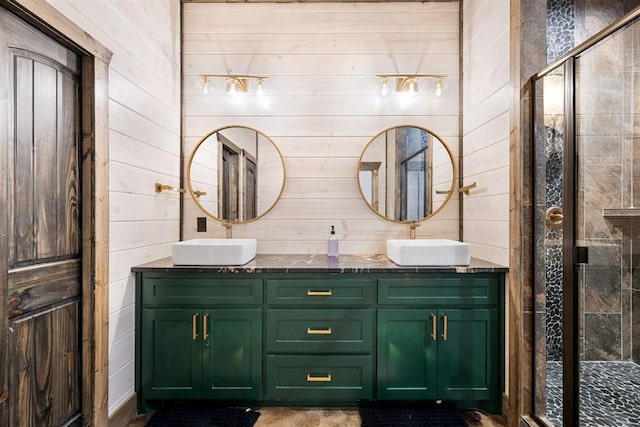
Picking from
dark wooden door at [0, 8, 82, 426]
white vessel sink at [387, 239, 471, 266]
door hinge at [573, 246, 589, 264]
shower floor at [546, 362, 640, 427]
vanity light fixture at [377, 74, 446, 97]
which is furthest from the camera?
vanity light fixture at [377, 74, 446, 97]

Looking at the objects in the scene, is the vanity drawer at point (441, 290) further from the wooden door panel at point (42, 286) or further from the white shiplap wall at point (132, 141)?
the wooden door panel at point (42, 286)

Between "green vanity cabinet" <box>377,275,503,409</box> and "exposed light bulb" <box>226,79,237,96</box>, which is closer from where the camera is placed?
"green vanity cabinet" <box>377,275,503,409</box>

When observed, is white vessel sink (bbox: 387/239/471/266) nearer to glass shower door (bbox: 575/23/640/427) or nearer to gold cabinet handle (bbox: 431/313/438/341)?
gold cabinet handle (bbox: 431/313/438/341)

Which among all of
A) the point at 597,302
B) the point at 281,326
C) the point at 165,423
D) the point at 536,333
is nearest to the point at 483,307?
the point at 536,333

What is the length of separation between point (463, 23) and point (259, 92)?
1.61 m

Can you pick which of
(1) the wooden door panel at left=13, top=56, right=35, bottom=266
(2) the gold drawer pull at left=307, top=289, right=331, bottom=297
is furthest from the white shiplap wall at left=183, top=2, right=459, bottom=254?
(1) the wooden door panel at left=13, top=56, right=35, bottom=266

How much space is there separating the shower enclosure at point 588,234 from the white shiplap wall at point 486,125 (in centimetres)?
21

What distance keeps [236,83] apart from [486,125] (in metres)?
1.80

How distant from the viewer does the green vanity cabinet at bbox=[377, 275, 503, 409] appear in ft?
6.56

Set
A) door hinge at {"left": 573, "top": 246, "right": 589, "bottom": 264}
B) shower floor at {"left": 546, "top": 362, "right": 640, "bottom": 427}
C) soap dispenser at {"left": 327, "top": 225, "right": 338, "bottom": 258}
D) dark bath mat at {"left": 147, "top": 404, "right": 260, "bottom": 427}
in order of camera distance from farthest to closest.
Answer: soap dispenser at {"left": 327, "top": 225, "right": 338, "bottom": 258} < dark bath mat at {"left": 147, "top": 404, "right": 260, "bottom": 427} < shower floor at {"left": 546, "top": 362, "right": 640, "bottom": 427} < door hinge at {"left": 573, "top": 246, "right": 589, "bottom": 264}

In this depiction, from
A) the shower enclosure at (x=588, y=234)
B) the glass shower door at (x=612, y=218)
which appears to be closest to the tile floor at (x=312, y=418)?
the shower enclosure at (x=588, y=234)

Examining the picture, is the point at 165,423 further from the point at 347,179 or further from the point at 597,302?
the point at 597,302

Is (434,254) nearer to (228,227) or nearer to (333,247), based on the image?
(333,247)

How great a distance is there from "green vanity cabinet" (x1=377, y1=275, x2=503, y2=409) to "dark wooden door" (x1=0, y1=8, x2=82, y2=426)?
1582mm
